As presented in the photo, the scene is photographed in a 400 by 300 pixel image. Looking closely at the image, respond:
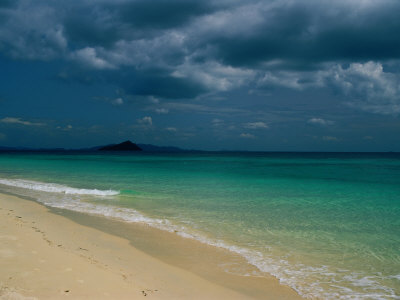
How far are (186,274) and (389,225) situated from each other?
8457 mm

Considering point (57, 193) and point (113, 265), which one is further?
point (57, 193)

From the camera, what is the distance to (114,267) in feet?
19.6

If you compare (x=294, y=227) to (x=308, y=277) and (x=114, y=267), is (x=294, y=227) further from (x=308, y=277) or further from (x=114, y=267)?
(x=114, y=267)

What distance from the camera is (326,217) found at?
38.9 feet

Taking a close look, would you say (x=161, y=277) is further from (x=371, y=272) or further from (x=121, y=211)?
(x=121, y=211)

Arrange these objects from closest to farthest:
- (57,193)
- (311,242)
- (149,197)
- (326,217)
Result: (311,242) → (326,217) → (149,197) → (57,193)

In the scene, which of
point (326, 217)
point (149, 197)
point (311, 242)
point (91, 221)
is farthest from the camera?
point (149, 197)

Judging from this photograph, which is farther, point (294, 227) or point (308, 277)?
point (294, 227)

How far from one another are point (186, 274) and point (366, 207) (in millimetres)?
11904

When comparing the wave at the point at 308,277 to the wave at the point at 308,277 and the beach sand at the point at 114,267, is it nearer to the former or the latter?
the wave at the point at 308,277

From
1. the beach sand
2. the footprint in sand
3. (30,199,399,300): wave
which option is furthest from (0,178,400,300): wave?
the footprint in sand

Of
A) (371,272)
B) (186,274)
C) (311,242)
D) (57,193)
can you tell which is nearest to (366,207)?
(311,242)

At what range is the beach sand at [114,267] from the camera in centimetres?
466

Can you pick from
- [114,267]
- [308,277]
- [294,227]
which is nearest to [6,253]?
[114,267]
